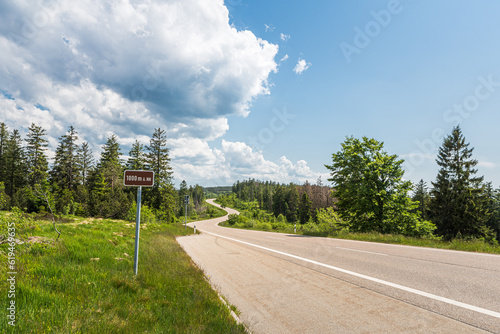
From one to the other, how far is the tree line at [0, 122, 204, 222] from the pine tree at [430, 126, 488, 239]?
43650 mm

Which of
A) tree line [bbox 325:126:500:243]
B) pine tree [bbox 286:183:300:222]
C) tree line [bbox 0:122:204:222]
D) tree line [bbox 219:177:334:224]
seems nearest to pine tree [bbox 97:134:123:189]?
tree line [bbox 0:122:204:222]

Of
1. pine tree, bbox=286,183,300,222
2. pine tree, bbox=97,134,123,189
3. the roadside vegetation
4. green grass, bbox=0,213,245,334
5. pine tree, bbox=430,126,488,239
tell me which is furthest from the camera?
pine tree, bbox=286,183,300,222

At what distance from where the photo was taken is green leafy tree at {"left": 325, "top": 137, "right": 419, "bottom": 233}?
20.5 meters

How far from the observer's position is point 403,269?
23.0 ft

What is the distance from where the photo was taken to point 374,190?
2080cm

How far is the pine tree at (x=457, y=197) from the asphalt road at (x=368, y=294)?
103ft

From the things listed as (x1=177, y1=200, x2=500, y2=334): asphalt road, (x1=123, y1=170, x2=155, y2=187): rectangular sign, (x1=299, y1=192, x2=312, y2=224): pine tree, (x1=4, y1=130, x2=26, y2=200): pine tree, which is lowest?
(x1=299, y1=192, x2=312, y2=224): pine tree

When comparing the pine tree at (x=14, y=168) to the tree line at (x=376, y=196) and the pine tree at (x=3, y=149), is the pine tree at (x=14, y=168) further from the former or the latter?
the tree line at (x=376, y=196)

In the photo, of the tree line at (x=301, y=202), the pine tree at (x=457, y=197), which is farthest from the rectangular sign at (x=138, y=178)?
the tree line at (x=301, y=202)

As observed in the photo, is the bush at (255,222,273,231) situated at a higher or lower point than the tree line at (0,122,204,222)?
lower

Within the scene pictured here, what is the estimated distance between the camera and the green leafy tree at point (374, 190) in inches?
806

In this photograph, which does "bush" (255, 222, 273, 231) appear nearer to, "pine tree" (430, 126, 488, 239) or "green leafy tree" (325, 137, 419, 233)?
"green leafy tree" (325, 137, 419, 233)

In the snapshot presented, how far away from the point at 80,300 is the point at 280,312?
379cm

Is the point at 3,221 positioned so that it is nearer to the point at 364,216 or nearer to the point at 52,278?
the point at 52,278
